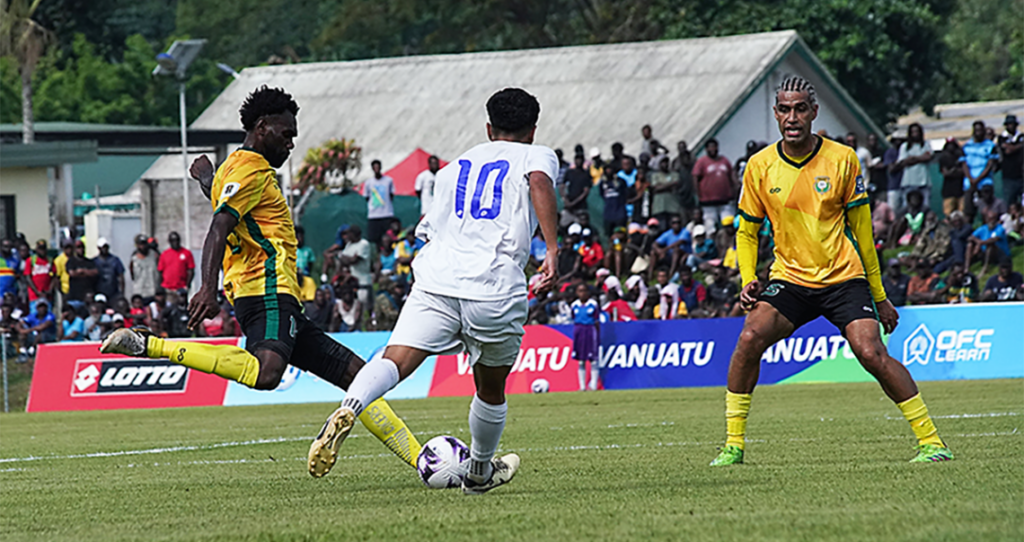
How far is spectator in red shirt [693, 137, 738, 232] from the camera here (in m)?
25.7

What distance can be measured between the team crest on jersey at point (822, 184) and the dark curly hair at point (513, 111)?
2.06 m

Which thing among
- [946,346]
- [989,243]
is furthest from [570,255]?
[946,346]

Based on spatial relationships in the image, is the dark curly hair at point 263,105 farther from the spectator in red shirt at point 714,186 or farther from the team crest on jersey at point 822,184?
the spectator in red shirt at point 714,186

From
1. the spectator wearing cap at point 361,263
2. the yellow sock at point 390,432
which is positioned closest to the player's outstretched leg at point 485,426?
the yellow sock at point 390,432

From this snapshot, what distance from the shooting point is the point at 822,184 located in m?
8.42

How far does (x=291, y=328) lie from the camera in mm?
8438

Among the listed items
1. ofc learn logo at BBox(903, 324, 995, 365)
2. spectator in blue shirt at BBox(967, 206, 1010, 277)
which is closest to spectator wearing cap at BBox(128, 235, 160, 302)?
ofc learn logo at BBox(903, 324, 995, 365)

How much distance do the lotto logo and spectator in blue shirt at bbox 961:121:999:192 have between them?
12.6 meters

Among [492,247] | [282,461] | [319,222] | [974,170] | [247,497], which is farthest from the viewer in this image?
[319,222]

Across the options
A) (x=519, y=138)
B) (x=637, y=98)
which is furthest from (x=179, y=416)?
(x=637, y=98)

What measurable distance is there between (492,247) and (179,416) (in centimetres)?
1261

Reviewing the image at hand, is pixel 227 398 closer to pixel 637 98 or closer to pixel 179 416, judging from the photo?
pixel 179 416

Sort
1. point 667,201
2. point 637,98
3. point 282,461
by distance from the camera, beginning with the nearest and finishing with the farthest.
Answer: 1. point 282,461
2. point 667,201
3. point 637,98

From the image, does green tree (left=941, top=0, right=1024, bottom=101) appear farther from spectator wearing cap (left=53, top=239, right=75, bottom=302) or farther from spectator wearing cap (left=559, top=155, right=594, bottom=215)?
spectator wearing cap (left=53, top=239, right=75, bottom=302)
